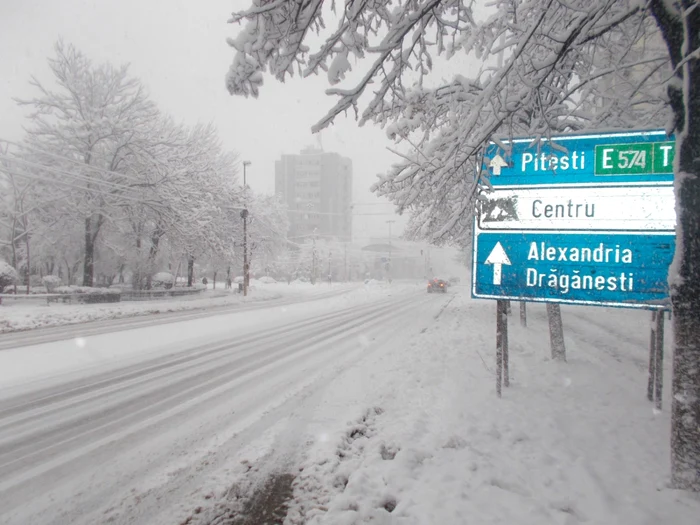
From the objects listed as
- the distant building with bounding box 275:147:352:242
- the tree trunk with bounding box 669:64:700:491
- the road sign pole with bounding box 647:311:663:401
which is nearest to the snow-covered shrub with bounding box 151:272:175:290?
the road sign pole with bounding box 647:311:663:401

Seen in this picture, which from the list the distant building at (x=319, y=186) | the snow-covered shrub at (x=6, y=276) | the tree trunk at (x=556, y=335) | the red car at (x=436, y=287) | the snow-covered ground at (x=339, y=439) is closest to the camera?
the snow-covered ground at (x=339, y=439)

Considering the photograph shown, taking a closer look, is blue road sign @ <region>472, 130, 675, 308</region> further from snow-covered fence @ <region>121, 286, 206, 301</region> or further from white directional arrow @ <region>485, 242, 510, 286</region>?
snow-covered fence @ <region>121, 286, 206, 301</region>

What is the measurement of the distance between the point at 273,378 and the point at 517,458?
458 centimetres

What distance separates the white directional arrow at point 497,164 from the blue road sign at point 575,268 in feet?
2.74

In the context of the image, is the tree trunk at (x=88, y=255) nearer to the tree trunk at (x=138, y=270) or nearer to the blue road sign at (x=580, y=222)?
the tree trunk at (x=138, y=270)

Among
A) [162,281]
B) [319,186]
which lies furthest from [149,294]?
[319,186]

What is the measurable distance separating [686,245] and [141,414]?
6.49m

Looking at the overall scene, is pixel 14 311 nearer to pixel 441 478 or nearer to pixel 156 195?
pixel 156 195

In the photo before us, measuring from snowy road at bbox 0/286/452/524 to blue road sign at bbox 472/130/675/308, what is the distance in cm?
357

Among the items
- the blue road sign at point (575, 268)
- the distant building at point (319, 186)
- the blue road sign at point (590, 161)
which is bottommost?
the blue road sign at point (575, 268)

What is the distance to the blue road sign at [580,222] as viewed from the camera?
→ 4137mm

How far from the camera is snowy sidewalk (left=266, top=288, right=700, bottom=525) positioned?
3012 millimetres

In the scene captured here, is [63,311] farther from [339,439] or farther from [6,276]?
[339,439]

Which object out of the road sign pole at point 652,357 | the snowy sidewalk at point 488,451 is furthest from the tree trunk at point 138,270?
the road sign pole at point 652,357
